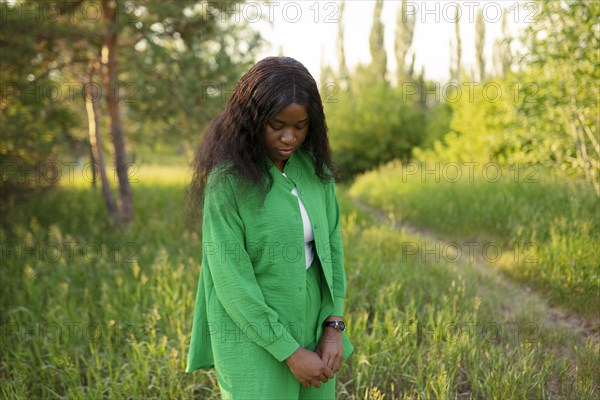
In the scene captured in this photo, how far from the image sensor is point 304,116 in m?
1.54

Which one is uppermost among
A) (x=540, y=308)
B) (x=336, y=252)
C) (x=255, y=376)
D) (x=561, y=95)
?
(x=561, y=95)

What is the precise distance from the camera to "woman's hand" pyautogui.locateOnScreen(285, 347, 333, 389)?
5.02ft

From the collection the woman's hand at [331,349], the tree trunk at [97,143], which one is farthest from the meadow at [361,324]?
the tree trunk at [97,143]

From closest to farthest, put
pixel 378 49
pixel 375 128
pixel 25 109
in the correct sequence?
pixel 25 109, pixel 375 128, pixel 378 49

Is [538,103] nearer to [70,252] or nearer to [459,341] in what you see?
[459,341]

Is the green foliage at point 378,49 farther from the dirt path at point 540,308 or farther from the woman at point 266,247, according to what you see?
the woman at point 266,247

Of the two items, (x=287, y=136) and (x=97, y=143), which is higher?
(x=97, y=143)

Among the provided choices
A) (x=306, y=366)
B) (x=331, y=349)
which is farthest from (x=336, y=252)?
(x=306, y=366)

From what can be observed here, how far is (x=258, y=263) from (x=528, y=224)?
15.5 ft

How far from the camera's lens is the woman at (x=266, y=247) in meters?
1.50

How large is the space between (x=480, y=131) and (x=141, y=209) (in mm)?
→ 8120

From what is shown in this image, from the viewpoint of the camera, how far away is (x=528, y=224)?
5.37 m

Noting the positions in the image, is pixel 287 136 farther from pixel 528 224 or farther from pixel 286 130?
pixel 528 224

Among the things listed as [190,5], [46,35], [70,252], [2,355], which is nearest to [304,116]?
[2,355]
